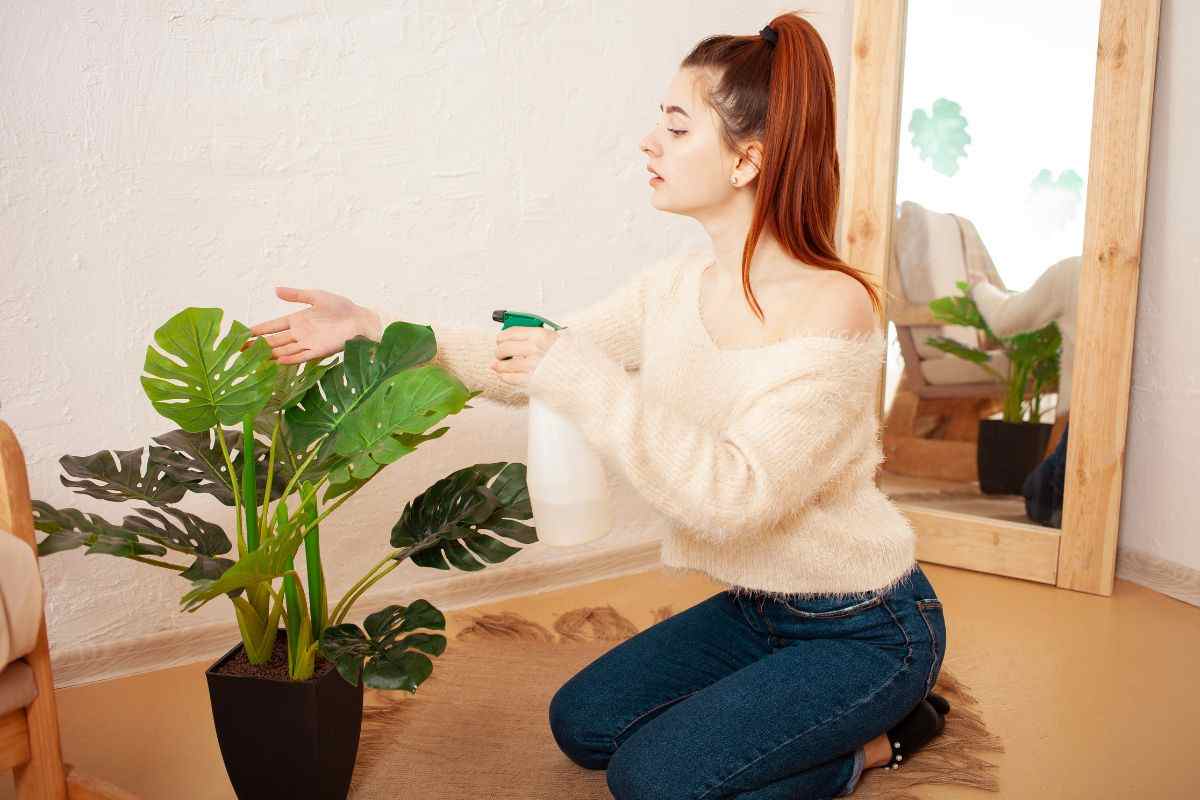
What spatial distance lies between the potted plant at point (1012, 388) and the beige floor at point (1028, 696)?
0.88ft

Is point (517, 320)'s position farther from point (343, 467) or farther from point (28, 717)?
point (28, 717)

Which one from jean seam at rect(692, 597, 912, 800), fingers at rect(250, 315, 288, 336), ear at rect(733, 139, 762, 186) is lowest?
jean seam at rect(692, 597, 912, 800)

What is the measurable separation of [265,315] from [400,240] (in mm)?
325

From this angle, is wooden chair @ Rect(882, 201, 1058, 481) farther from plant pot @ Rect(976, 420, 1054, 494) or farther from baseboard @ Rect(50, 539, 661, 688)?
baseboard @ Rect(50, 539, 661, 688)

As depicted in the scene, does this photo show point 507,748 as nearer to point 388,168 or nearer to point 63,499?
point 63,499

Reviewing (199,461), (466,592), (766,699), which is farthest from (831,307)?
(466,592)

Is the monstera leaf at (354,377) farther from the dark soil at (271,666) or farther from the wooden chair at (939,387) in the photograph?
the wooden chair at (939,387)

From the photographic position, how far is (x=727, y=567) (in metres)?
1.48

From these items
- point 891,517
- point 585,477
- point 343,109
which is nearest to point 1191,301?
point 891,517

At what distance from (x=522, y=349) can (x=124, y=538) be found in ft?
1.78

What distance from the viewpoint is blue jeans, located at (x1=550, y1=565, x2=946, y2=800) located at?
1380 millimetres

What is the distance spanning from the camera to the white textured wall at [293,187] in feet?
5.97

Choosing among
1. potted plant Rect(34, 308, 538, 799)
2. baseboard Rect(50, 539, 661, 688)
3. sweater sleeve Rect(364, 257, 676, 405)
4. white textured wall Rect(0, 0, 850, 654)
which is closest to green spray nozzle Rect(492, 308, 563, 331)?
potted plant Rect(34, 308, 538, 799)

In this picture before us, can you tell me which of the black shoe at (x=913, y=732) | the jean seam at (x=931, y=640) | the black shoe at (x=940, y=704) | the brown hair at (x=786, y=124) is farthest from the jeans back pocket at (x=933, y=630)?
the brown hair at (x=786, y=124)
